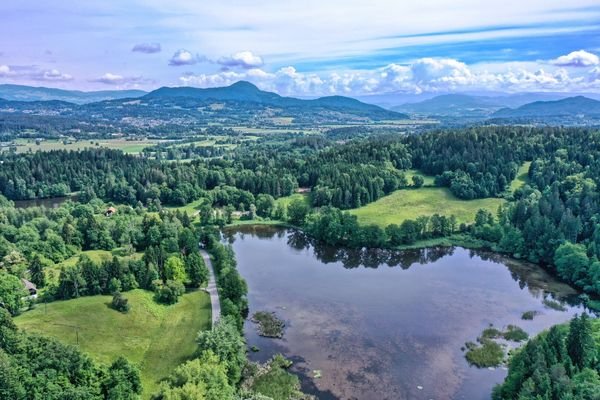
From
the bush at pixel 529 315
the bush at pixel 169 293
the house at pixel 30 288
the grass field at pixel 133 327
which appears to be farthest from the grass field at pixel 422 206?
the house at pixel 30 288

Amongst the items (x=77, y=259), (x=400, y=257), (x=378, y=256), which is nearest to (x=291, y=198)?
(x=378, y=256)

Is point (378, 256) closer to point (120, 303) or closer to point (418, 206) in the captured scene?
point (418, 206)

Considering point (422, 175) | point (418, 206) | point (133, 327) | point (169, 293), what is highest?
point (422, 175)

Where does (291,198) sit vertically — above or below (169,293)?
above

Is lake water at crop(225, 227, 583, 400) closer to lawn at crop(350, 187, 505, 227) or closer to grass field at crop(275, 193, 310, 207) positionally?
lawn at crop(350, 187, 505, 227)

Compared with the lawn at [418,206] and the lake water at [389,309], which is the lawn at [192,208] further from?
the lawn at [418,206]

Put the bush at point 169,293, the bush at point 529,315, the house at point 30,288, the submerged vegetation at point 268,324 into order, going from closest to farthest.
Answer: the submerged vegetation at point 268,324
the bush at point 169,293
the bush at point 529,315
the house at point 30,288

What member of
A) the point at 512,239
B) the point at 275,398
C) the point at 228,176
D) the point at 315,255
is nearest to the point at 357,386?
the point at 275,398

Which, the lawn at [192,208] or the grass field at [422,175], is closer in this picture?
the lawn at [192,208]
